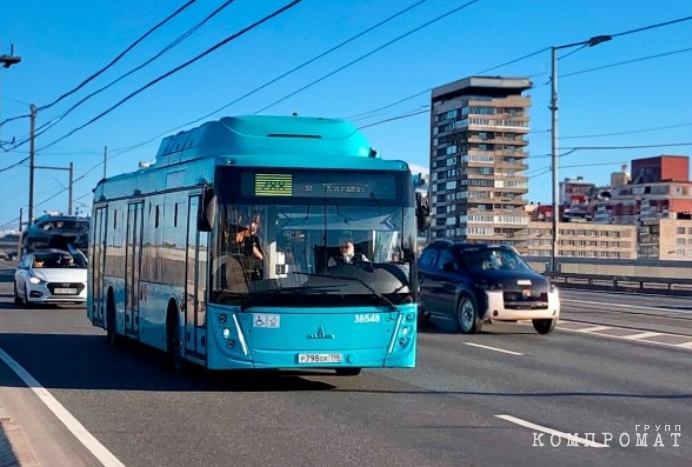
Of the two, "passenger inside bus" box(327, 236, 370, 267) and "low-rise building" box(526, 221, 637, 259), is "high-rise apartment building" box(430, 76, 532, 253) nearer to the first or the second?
"low-rise building" box(526, 221, 637, 259)

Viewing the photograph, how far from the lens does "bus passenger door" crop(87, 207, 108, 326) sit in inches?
738

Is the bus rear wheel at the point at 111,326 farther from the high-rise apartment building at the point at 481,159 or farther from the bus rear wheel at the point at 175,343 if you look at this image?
the high-rise apartment building at the point at 481,159

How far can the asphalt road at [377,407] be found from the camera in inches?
339

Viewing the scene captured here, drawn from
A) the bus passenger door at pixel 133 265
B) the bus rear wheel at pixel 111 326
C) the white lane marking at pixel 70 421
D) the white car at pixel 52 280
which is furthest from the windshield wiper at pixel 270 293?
the white car at pixel 52 280

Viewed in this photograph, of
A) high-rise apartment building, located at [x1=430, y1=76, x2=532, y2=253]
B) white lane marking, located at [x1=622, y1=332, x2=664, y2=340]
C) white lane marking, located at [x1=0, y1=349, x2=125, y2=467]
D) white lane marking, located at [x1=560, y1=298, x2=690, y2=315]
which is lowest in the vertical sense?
white lane marking, located at [x1=0, y1=349, x2=125, y2=467]

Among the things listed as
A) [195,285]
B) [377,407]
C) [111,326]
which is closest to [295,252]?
[195,285]

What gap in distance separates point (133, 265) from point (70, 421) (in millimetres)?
6161

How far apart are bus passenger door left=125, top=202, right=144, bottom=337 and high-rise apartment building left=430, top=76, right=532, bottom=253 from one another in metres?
16.1

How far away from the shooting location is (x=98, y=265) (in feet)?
63.5

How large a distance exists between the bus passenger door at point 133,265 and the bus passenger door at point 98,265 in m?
2.05

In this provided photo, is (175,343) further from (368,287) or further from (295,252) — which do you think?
(368,287)

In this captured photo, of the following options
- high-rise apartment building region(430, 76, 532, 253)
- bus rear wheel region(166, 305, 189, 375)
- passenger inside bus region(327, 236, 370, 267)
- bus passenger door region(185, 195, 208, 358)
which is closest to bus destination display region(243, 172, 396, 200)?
passenger inside bus region(327, 236, 370, 267)

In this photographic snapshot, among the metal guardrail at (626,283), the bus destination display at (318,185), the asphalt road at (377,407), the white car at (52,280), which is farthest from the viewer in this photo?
the metal guardrail at (626,283)

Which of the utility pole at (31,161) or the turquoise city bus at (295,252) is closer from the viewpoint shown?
the turquoise city bus at (295,252)
